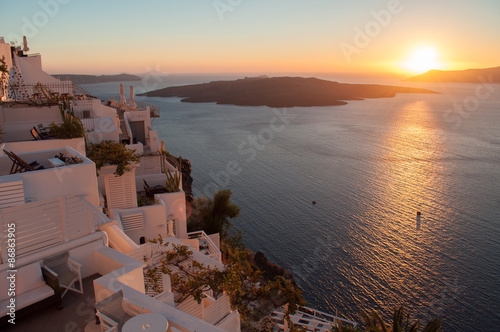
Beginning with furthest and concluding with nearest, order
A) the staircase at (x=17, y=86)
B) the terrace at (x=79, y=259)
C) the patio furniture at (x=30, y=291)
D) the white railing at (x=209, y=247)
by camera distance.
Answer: the staircase at (x=17, y=86)
the white railing at (x=209, y=247)
the patio furniture at (x=30, y=291)
the terrace at (x=79, y=259)

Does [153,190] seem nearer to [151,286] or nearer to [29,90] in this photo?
[151,286]

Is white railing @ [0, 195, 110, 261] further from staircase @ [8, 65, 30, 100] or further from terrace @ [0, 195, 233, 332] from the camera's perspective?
staircase @ [8, 65, 30, 100]

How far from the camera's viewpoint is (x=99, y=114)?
1503cm

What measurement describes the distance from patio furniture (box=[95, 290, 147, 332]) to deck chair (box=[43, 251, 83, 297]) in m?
1.03

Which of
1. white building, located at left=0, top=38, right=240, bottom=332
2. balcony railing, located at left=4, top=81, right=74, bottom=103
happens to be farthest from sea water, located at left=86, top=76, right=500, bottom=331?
white building, located at left=0, top=38, right=240, bottom=332

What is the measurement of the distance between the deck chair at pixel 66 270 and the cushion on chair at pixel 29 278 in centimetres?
13

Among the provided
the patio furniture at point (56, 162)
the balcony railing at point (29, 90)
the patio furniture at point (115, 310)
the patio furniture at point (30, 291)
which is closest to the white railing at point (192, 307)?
the patio furniture at point (30, 291)

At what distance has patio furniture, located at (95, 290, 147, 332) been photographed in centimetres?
352

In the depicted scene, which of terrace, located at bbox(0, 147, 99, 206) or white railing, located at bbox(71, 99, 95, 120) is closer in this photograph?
terrace, located at bbox(0, 147, 99, 206)

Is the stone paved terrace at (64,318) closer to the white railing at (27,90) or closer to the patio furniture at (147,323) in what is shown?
the patio furniture at (147,323)

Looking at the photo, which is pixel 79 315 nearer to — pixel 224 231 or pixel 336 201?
pixel 224 231

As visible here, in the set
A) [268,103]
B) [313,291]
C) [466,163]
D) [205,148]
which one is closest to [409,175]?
[466,163]

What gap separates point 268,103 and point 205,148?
2554 inches

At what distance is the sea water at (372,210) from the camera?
20.2 m
